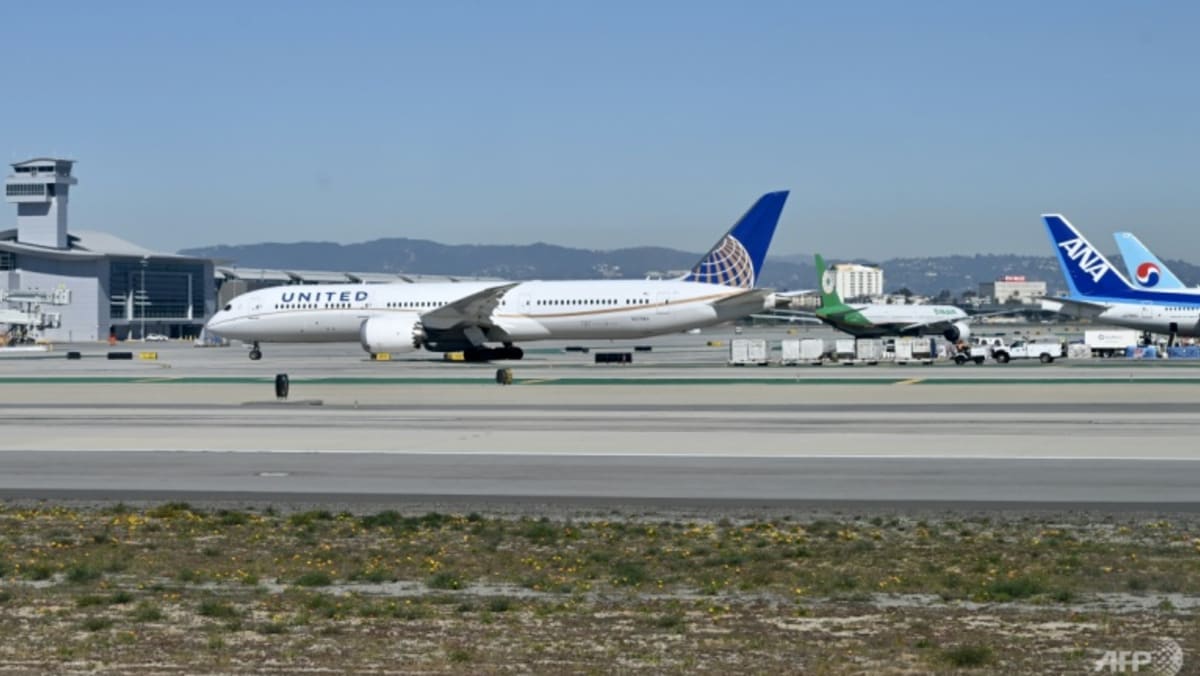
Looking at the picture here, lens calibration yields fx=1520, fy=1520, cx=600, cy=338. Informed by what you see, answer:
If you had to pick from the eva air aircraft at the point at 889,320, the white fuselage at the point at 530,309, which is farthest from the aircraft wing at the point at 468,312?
the eva air aircraft at the point at 889,320

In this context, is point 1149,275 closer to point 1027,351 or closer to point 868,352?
point 1027,351

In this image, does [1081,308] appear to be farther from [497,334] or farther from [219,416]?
[219,416]

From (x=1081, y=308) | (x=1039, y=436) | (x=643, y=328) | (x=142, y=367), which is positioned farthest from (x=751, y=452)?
(x=1081, y=308)

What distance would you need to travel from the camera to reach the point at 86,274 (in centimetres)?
16575

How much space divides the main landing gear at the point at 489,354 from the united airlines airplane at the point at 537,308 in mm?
48

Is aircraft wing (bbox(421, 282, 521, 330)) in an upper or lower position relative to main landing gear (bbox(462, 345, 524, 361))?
upper

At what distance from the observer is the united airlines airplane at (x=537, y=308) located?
7206cm

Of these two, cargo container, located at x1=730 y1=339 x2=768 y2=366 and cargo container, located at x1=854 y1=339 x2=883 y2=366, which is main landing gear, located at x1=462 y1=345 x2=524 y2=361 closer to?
cargo container, located at x1=730 y1=339 x2=768 y2=366

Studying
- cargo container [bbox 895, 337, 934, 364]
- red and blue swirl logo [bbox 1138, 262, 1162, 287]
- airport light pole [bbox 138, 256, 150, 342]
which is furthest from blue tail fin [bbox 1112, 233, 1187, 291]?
airport light pole [bbox 138, 256, 150, 342]

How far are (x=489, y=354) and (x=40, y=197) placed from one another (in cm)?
11478

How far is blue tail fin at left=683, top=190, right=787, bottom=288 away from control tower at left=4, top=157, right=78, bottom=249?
117386mm

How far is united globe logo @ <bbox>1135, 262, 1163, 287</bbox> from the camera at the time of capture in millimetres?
85938

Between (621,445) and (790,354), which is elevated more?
(790,354)
